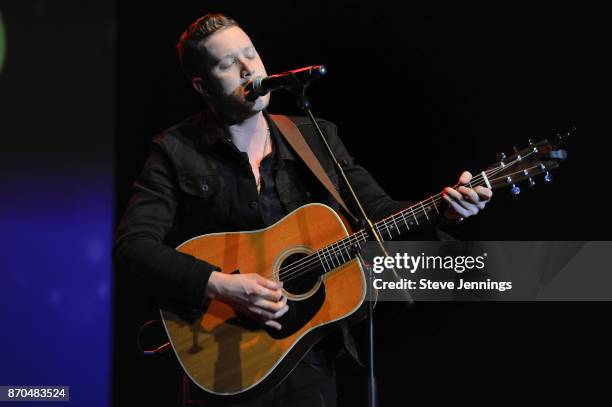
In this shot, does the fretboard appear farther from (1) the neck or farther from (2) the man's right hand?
(1) the neck

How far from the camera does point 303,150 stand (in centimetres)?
306

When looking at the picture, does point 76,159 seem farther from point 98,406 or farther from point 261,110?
point 261,110

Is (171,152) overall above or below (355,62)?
below

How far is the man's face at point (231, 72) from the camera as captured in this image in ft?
9.71

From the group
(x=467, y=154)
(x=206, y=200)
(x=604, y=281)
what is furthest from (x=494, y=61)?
(x=206, y=200)

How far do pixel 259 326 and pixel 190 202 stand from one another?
54 centimetres

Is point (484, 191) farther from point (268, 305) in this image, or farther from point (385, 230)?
point (268, 305)

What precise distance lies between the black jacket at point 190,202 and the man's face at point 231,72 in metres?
0.12

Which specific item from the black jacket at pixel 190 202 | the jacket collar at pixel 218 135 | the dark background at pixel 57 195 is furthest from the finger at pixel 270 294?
the dark background at pixel 57 195

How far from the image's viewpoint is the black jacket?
2.72 m

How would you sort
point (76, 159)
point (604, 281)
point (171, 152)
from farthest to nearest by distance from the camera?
point (76, 159), point (604, 281), point (171, 152)

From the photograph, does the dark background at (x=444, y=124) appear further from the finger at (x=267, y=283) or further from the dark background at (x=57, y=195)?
the finger at (x=267, y=283)

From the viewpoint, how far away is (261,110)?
3.03 metres

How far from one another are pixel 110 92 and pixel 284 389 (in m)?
2.12
